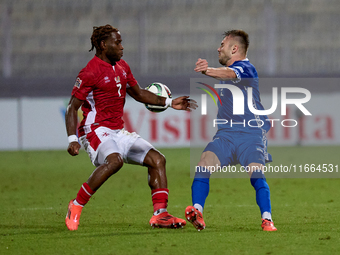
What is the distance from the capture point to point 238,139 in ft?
14.6

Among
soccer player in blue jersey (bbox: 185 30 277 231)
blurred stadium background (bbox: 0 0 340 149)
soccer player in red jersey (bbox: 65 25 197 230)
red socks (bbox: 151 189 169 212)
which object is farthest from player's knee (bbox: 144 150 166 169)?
blurred stadium background (bbox: 0 0 340 149)

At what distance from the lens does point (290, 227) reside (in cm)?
451

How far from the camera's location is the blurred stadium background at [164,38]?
17312 mm

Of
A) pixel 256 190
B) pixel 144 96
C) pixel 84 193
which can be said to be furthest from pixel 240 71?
pixel 84 193

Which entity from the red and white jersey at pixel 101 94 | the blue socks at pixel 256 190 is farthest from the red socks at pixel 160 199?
the red and white jersey at pixel 101 94

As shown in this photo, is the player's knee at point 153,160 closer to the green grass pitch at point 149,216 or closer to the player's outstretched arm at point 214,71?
the green grass pitch at point 149,216

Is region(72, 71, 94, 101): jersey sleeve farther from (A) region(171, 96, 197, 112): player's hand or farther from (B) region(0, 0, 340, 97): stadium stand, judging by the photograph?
(B) region(0, 0, 340, 97): stadium stand

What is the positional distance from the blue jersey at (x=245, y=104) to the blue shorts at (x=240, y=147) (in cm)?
5

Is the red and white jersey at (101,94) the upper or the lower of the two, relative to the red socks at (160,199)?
upper

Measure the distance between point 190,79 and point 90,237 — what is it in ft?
43.9

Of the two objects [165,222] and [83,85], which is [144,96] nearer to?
[83,85]

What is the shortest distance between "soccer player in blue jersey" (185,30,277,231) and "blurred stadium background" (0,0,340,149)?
1270 centimetres

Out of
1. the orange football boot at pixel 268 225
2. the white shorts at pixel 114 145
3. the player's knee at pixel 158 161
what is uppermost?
the white shorts at pixel 114 145

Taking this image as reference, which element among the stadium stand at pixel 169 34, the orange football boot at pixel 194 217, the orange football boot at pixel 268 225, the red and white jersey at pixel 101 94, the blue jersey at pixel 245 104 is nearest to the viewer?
the orange football boot at pixel 194 217
